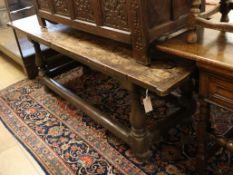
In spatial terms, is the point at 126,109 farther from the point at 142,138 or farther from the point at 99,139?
the point at 142,138

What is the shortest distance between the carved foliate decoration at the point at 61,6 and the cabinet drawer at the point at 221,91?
115 centimetres

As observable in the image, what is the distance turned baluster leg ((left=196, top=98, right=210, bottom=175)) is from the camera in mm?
1342

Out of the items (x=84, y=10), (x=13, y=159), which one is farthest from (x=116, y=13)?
(x=13, y=159)

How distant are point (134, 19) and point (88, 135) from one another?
963 mm

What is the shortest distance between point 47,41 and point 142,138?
975 millimetres

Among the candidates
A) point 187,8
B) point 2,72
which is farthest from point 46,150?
point 2,72

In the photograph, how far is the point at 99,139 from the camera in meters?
1.95

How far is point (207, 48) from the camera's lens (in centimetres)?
129

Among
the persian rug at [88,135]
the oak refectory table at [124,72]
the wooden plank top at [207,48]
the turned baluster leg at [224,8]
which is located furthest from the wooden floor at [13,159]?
the turned baluster leg at [224,8]

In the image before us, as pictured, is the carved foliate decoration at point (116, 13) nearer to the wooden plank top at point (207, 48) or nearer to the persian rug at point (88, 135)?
the wooden plank top at point (207, 48)

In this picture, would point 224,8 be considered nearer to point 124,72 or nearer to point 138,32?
point 138,32

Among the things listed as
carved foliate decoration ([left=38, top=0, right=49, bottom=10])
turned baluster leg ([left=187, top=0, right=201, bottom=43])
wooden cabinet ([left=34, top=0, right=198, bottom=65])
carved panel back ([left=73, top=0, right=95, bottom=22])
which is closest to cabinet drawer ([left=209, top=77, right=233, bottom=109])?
turned baluster leg ([left=187, top=0, right=201, bottom=43])

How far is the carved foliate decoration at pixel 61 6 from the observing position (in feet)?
6.35

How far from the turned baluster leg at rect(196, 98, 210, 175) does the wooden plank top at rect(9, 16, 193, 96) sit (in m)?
0.18
